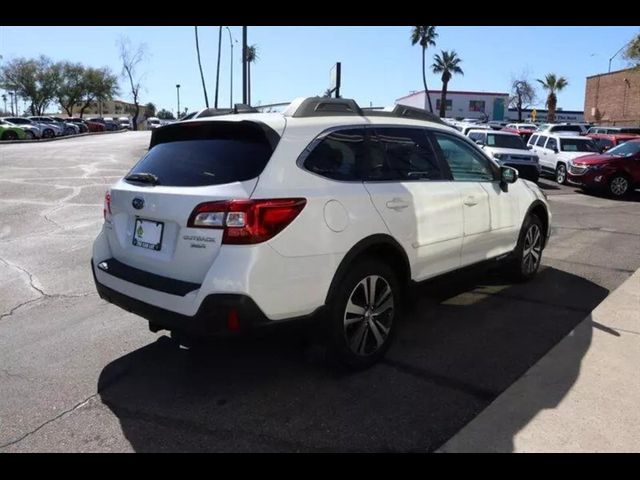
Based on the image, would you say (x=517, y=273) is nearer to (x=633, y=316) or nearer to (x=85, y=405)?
(x=633, y=316)

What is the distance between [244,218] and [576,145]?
1804 centimetres

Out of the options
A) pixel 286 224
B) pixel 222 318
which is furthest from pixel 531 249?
pixel 222 318

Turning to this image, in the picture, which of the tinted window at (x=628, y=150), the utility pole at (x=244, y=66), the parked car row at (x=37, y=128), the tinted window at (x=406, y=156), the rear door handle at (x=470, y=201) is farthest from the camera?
the parked car row at (x=37, y=128)

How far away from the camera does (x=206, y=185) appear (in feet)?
10.9

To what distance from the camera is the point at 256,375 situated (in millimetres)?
3797

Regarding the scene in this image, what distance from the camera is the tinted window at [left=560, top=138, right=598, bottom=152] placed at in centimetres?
1820

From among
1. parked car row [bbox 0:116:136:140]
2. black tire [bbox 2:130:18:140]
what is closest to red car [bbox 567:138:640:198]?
parked car row [bbox 0:116:136:140]

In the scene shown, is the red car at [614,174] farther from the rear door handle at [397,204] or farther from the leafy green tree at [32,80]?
the leafy green tree at [32,80]

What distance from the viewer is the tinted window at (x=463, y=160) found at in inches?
189

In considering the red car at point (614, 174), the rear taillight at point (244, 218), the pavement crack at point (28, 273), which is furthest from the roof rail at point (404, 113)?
the red car at point (614, 174)

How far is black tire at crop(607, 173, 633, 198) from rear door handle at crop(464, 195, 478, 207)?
A: 39.9ft

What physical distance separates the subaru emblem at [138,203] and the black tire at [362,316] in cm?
138
